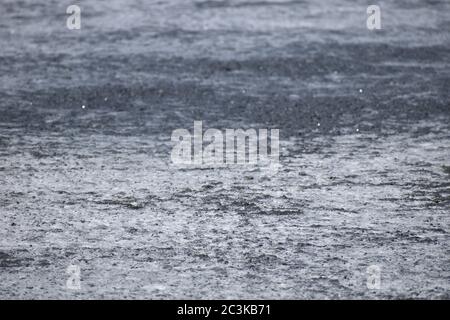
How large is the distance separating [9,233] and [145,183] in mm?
1172

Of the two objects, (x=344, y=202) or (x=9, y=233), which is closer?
(x=9, y=233)

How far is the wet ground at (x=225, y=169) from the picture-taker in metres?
3.74

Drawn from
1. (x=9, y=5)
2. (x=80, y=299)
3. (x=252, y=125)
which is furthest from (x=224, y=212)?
(x=9, y=5)

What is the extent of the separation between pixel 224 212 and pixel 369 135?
2.18 m

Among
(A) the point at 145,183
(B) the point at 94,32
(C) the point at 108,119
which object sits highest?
(B) the point at 94,32

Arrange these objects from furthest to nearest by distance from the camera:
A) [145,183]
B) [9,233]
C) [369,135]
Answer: [369,135], [145,183], [9,233]

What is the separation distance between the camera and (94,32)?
360 inches

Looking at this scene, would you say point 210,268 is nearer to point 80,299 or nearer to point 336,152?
point 80,299

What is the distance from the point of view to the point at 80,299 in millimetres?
3408

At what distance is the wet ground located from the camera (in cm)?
374

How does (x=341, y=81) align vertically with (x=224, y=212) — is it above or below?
above

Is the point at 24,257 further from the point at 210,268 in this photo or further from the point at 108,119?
the point at 108,119

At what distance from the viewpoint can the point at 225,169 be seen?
5.23m

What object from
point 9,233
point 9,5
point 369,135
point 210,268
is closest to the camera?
point 210,268
